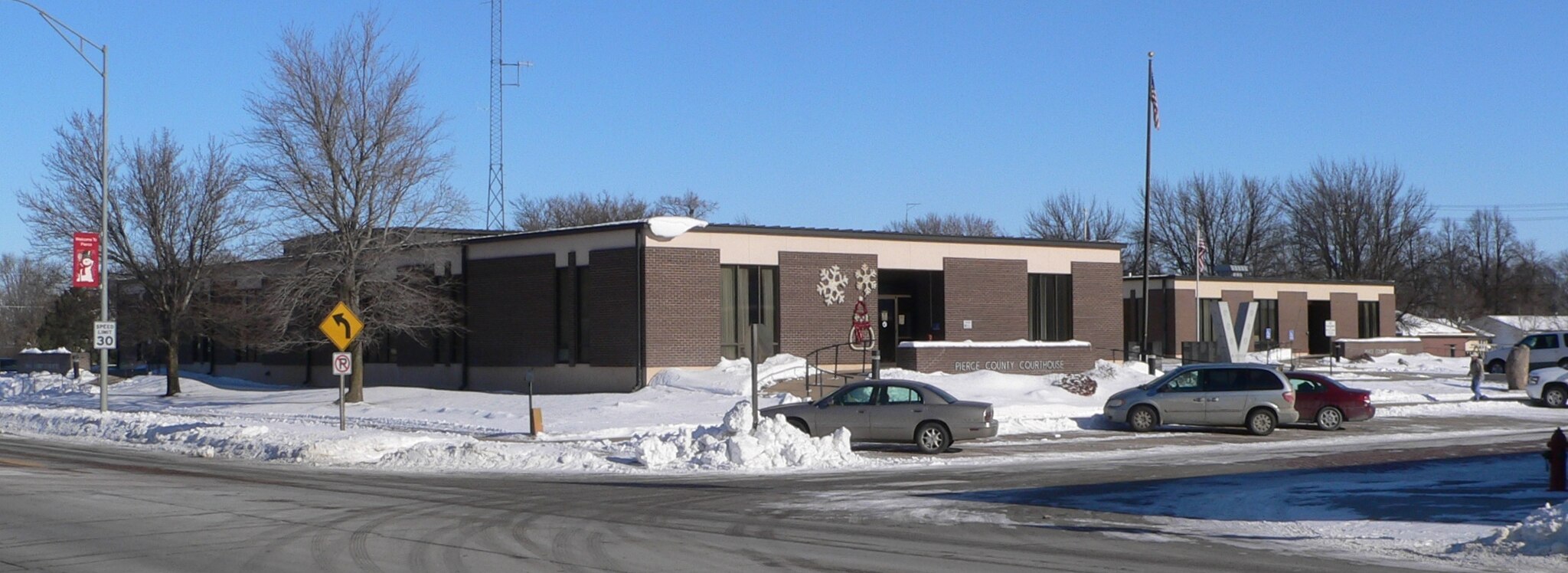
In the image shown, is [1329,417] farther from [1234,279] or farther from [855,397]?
[1234,279]

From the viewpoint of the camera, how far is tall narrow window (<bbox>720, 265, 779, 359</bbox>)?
3781cm

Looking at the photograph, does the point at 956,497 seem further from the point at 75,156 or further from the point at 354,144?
the point at 75,156

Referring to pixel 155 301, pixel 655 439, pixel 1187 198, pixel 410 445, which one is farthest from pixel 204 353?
pixel 1187 198

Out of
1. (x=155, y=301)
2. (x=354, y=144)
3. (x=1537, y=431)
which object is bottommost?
(x=1537, y=431)

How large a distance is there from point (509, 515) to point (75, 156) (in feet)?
106

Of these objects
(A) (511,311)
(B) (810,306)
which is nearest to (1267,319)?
(B) (810,306)

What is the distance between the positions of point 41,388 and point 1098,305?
37.9m

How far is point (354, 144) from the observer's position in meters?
34.2

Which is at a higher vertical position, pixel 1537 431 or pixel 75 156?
pixel 75 156

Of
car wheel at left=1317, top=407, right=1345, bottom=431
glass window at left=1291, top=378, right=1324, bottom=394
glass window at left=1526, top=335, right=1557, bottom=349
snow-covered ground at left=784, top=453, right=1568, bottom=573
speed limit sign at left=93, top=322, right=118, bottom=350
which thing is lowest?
snow-covered ground at left=784, top=453, right=1568, bottom=573

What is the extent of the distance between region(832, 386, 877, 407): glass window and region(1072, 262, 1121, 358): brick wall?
22.4 metres

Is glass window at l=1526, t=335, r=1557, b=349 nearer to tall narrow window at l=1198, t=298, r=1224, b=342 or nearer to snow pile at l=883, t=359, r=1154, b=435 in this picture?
tall narrow window at l=1198, t=298, r=1224, b=342

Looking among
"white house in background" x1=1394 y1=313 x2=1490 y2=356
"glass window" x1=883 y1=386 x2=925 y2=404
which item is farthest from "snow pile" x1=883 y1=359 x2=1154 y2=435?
"white house in background" x1=1394 y1=313 x2=1490 y2=356

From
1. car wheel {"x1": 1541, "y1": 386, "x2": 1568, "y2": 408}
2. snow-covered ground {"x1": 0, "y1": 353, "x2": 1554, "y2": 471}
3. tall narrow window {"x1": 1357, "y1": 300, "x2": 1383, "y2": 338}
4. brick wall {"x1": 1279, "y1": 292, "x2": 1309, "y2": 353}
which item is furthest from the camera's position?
tall narrow window {"x1": 1357, "y1": 300, "x2": 1383, "y2": 338}
